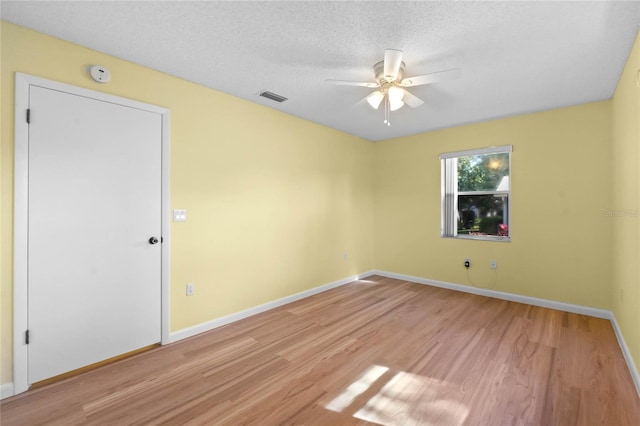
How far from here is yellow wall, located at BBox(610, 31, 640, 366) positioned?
2100mm

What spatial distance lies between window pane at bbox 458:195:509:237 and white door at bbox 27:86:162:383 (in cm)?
426

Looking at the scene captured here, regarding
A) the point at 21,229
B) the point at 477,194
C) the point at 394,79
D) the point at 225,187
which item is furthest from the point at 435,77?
the point at 21,229

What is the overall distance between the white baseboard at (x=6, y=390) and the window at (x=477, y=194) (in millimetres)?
5005

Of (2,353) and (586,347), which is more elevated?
(2,353)

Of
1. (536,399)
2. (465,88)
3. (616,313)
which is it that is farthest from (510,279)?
(465,88)

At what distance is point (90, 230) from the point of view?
2244mm

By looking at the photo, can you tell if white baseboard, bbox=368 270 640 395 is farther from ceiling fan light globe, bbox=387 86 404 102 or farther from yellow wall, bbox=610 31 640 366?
ceiling fan light globe, bbox=387 86 404 102

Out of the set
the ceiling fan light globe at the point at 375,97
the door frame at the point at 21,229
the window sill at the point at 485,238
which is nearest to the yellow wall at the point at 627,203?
the window sill at the point at 485,238

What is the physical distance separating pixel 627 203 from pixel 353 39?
2798 millimetres

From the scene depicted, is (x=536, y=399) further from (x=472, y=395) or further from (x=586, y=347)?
(x=586, y=347)

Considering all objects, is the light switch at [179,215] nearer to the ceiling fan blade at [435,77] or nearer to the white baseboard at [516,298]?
the ceiling fan blade at [435,77]

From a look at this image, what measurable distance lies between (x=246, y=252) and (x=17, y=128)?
2.15m

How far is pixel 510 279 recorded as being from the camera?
385 centimetres

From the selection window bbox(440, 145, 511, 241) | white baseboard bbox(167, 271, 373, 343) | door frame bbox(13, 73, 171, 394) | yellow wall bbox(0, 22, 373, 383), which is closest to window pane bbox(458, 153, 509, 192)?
window bbox(440, 145, 511, 241)
